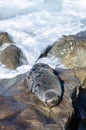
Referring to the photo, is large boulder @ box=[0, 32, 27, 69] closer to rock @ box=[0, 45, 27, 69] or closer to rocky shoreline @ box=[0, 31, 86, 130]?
rock @ box=[0, 45, 27, 69]

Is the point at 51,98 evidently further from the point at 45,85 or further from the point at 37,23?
the point at 37,23

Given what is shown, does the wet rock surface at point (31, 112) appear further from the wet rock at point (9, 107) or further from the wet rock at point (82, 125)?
the wet rock at point (82, 125)

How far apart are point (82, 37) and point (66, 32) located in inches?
53.2

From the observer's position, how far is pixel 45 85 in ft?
19.9

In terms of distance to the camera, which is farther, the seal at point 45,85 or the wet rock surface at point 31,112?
the seal at point 45,85

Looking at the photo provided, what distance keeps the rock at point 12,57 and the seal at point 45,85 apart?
275 cm

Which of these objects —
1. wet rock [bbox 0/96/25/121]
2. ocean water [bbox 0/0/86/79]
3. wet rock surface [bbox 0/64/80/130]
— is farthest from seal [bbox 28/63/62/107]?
ocean water [bbox 0/0/86/79]

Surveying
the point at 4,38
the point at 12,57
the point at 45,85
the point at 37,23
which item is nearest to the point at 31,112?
the point at 45,85

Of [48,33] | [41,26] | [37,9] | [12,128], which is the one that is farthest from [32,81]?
[37,9]

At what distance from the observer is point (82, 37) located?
10.8 m

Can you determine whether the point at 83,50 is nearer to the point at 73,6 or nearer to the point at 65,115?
the point at 65,115

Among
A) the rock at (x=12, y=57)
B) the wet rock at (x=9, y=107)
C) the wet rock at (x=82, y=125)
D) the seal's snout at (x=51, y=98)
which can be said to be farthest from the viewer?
the rock at (x=12, y=57)

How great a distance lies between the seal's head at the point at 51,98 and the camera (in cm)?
575

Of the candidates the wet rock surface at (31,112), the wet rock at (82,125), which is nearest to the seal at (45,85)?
the wet rock surface at (31,112)
